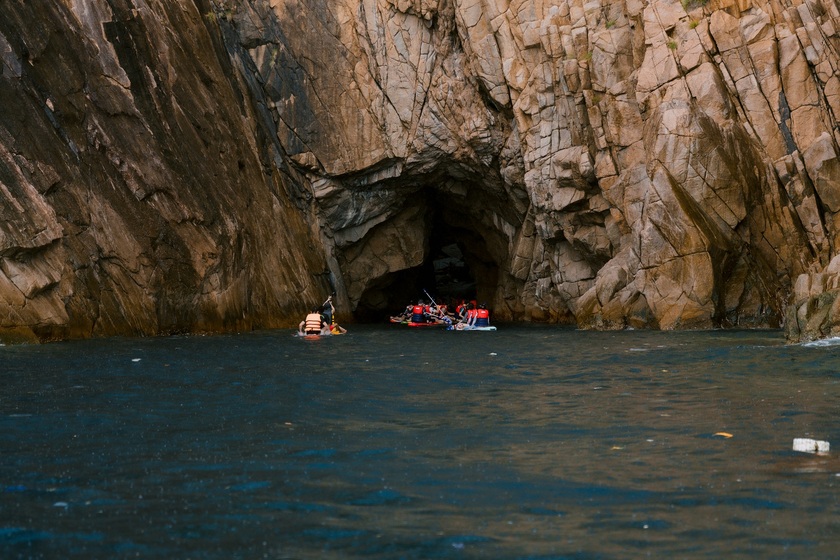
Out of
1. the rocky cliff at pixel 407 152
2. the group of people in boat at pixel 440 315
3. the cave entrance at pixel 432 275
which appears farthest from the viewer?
the cave entrance at pixel 432 275

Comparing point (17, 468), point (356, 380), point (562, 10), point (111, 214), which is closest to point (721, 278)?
point (562, 10)

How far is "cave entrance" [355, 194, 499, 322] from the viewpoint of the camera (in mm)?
49562

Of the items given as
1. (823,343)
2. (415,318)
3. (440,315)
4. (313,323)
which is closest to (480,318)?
(415,318)

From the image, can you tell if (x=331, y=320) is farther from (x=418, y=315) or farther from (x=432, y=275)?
(x=432, y=275)

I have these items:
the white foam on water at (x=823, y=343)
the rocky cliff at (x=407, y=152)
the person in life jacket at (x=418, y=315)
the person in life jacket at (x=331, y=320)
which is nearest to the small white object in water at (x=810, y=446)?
the white foam on water at (x=823, y=343)

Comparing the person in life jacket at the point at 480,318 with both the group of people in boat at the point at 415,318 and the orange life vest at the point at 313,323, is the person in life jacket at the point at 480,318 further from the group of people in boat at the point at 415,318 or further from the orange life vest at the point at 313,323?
the orange life vest at the point at 313,323

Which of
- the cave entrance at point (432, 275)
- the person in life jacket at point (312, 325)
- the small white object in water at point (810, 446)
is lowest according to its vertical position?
the small white object in water at point (810, 446)

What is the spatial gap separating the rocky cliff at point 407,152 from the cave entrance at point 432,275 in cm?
Answer: 365

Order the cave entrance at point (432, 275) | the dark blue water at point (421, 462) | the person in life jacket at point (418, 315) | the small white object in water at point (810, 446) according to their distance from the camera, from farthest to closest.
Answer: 1. the cave entrance at point (432, 275)
2. the person in life jacket at point (418, 315)
3. the small white object in water at point (810, 446)
4. the dark blue water at point (421, 462)

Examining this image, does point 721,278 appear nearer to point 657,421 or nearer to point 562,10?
point 562,10

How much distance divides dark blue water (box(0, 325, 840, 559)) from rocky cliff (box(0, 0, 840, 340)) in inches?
406

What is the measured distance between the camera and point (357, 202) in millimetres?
44688

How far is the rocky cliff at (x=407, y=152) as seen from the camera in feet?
96.8

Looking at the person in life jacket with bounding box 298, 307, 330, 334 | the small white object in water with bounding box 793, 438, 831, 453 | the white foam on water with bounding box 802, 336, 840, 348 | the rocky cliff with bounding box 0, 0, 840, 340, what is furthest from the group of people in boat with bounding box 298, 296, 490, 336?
the small white object in water with bounding box 793, 438, 831, 453
